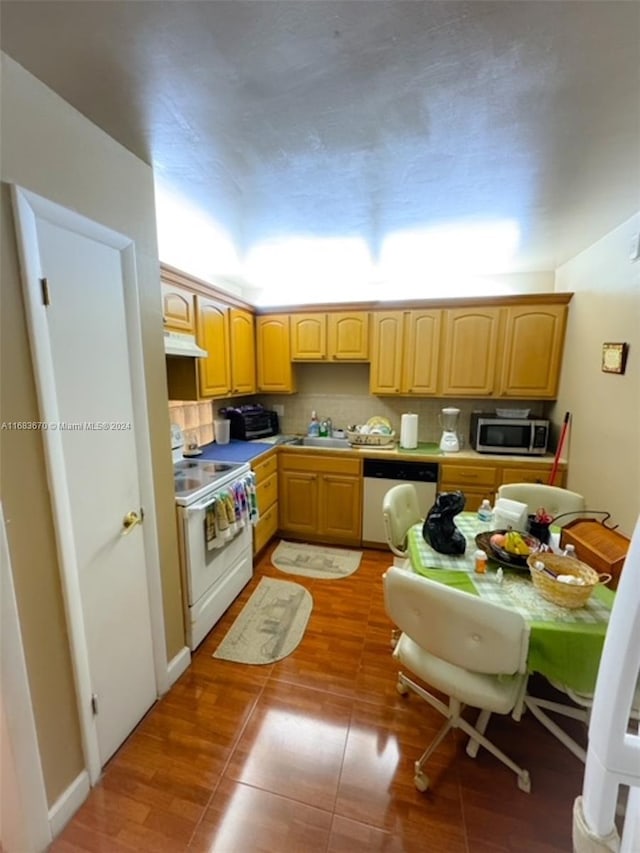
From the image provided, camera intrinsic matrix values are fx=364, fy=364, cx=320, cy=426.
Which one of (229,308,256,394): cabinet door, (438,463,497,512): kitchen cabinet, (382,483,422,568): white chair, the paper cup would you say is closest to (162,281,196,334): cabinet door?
(229,308,256,394): cabinet door

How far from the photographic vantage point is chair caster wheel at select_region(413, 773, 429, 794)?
1387mm

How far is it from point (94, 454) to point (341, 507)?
2.25 metres

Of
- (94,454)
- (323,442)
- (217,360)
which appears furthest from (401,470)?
(94,454)

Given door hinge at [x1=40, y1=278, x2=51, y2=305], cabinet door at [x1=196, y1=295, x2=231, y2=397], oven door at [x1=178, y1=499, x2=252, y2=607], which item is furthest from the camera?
cabinet door at [x1=196, y1=295, x2=231, y2=397]

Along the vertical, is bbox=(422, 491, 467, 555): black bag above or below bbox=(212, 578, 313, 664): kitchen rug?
above

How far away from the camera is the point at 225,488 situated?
2303 mm

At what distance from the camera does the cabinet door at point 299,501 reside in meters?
3.32

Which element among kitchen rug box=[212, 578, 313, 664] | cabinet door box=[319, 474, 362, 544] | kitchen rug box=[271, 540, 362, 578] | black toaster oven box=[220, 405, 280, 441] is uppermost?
black toaster oven box=[220, 405, 280, 441]

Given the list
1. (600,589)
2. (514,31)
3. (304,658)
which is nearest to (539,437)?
(600,589)

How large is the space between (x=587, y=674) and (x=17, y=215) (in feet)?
7.25

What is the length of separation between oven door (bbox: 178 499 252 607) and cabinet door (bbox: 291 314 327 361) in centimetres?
187

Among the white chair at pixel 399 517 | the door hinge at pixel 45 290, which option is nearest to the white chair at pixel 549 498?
the white chair at pixel 399 517

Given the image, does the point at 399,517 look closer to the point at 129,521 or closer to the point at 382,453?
the point at 382,453

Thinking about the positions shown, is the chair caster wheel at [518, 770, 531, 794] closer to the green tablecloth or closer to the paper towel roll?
the green tablecloth
